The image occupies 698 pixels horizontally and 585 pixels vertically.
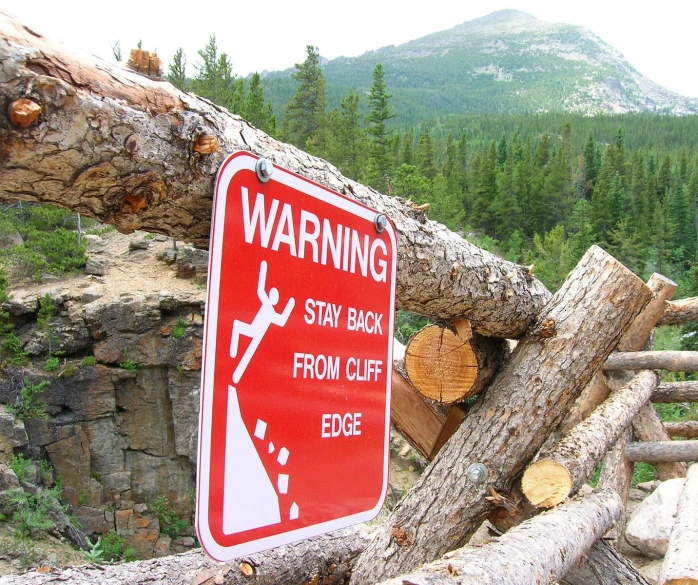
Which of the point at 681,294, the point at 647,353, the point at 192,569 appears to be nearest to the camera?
the point at 192,569

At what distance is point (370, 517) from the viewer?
1531 mm

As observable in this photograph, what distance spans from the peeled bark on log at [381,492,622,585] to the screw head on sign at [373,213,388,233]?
85 cm

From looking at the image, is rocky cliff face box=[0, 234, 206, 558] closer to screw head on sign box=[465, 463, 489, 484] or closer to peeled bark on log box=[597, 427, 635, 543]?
peeled bark on log box=[597, 427, 635, 543]

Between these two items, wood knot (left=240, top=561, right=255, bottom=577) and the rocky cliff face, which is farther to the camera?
the rocky cliff face

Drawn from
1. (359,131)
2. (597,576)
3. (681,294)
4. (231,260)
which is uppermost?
(359,131)

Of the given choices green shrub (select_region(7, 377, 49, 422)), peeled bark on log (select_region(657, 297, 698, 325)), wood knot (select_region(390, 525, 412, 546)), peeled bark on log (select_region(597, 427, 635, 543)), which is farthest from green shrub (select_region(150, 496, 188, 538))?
wood knot (select_region(390, 525, 412, 546))

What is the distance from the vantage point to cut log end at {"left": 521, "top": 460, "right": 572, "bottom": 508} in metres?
2.62

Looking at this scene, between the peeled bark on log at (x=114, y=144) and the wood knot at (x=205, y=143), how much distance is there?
11mm

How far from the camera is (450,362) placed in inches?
112

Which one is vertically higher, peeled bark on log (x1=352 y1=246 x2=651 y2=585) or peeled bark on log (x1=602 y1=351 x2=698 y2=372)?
peeled bark on log (x1=352 y1=246 x2=651 y2=585)

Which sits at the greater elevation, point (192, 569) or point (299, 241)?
point (299, 241)

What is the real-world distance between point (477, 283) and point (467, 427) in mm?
655

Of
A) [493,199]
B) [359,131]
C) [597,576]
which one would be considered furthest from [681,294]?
[597,576]

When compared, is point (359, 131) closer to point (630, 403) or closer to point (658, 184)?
point (630, 403)
